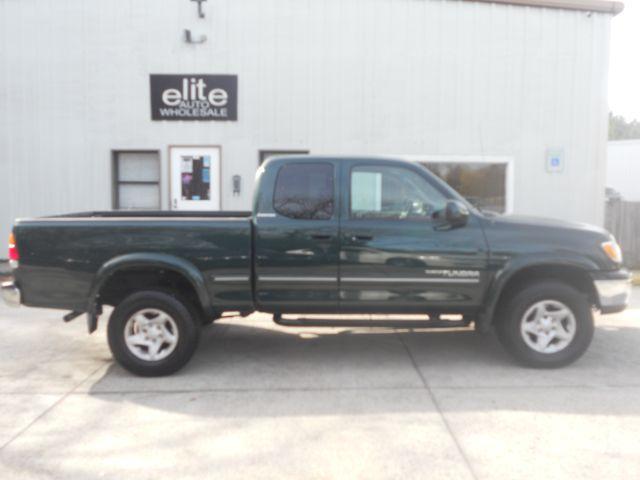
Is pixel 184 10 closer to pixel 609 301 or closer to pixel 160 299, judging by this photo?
pixel 160 299

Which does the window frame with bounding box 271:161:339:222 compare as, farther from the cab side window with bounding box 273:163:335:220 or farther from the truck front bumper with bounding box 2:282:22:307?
the truck front bumper with bounding box 2:282:22:307

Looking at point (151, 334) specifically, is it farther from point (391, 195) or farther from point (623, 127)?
point (623, 127)

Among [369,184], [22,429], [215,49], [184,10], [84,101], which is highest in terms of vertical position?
[184,10]

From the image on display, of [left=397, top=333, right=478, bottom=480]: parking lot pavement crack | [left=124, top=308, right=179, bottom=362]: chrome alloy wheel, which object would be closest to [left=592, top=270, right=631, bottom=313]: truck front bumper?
[left=397, top=333, right=478, bottom=480]: parking lot pavement crack

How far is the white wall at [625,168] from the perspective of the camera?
25.5 m

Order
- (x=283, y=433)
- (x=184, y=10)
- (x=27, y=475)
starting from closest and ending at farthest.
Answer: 1. (x=27, y=475)
2. (x=283, y=433)
3. (x=184, y=10)

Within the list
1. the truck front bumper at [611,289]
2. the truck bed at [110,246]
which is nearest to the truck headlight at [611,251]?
the truck front bumper at [611,289]

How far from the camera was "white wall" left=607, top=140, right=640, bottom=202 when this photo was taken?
25531 mm

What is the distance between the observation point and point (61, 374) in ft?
17.1

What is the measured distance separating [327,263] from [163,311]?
4.82 ft

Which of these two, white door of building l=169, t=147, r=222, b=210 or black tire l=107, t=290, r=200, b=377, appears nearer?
black tire l=107, t=290, r=200, b=377

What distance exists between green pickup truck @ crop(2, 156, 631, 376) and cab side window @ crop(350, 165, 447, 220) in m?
Result: 0.01

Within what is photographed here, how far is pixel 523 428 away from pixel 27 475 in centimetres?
309

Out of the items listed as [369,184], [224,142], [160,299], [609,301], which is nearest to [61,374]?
[160,299]
